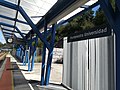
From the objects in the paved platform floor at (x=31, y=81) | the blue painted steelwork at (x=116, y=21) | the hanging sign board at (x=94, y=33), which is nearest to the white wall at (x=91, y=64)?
the hanging sign board at (x=94, y=33)

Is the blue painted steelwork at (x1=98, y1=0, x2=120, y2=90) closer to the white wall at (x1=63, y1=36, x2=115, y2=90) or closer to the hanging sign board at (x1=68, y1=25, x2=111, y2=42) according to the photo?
the white wall at (x1=63, y1=36, x2=115, y2=90)

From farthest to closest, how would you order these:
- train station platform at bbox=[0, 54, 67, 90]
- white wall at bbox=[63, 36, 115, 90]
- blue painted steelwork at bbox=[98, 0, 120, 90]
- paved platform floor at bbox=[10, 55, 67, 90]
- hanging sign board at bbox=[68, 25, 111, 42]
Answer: paved platform floor at bbox=[10, 55, 67, 90] → train station platform at bbox=[0, 54, 67, 90] → hanging sign board at bbox=[68, 25, 111, 42] → white wall at bbox=[63, 36, 115, 90] → blue painted steelwork at bbox=[98, 0, 120, 90]

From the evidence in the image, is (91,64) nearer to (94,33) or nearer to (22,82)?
(94,33)

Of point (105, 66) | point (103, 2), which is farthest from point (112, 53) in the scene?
point (103, 2)

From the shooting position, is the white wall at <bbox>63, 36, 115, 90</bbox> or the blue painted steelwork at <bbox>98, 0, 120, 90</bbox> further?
the white wall at <bbox>63, 36, 115, 90</bbox>

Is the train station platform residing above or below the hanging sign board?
below

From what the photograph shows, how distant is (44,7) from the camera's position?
1511 cm

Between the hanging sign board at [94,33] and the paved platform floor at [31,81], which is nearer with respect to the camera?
the hanging sign board at [94,33]

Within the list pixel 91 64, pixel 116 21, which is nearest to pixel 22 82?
pixel 91 64

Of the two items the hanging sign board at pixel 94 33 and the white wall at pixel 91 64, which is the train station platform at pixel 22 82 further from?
the hanging sign board at pixel 94 33

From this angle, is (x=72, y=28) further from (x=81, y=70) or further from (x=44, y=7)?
(x=81, y=70)

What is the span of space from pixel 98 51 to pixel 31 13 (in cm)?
1050

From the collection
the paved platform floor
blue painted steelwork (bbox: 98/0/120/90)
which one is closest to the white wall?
the paved platform floor

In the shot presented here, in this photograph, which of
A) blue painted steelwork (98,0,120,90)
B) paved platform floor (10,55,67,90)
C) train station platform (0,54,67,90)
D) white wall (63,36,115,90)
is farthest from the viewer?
paved platform floor (10,55,67,90)
